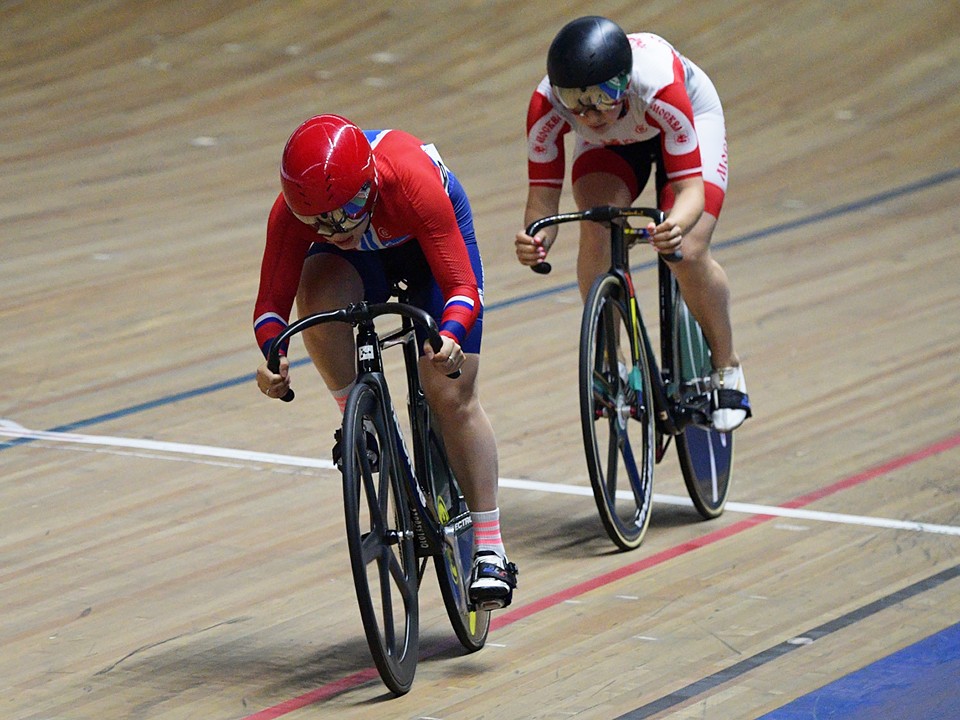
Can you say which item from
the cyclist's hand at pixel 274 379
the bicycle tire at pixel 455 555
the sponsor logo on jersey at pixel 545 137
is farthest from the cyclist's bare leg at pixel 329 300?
the sponsor logo on jersey at pixel 545 137

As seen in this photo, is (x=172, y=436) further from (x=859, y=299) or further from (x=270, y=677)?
(x=859, y=299)

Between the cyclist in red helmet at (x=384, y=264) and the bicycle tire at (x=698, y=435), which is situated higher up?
the cyclist in red helmet at (x=384, y=264)

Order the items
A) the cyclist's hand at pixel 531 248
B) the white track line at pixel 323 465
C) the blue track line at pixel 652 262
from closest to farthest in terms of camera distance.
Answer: the cyclist's hand at pixel 531 248 < the white track line at pixel 323 465 < the blue track line at pixel 652 262

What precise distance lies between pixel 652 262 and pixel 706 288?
293 centimetres

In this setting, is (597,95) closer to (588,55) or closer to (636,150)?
(588,55)

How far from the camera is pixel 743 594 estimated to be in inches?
136

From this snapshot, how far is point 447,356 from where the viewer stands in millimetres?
2801

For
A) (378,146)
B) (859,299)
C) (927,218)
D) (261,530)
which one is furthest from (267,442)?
(927,218)

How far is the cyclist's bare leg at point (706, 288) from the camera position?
3.80 meters

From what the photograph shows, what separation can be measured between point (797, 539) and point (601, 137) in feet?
3.57

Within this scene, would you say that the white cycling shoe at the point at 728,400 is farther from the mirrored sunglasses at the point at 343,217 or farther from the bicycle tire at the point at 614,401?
the mirrored sunglasses at the point at 343,217

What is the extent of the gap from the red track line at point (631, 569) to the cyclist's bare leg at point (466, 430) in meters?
0.36

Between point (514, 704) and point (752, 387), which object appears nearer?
point (514, 704)

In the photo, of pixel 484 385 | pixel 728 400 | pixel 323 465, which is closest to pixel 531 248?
pixel 728 400
